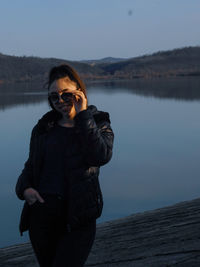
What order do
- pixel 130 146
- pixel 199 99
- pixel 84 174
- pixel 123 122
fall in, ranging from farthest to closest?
pixel 199 99 → pixel 123 122 → pixel 130 146 → pixel 84 174

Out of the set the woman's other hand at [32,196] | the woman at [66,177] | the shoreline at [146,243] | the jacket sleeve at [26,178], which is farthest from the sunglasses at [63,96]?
the shoreline at [146,243]

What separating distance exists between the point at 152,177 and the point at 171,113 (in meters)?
8.42

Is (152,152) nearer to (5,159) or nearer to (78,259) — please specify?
(5,159)

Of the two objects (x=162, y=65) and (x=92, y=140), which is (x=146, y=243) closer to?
(x=92, y=140)

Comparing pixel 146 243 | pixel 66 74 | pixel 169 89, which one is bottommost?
pixel 169 89

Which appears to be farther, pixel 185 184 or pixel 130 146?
pixel 130 146

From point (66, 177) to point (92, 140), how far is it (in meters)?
0.18

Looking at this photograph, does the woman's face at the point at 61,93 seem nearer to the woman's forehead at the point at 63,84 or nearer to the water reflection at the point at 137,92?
the woman's forehead at the point at 63,84

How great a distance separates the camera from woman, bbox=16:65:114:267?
152 cm

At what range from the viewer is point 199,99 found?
19609mm

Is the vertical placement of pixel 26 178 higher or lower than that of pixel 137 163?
higher

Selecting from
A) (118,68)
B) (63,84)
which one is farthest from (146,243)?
(118,68)

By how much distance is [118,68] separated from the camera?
2459 inches

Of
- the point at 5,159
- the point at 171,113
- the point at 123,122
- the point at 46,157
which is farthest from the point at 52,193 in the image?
the point at 171,113
